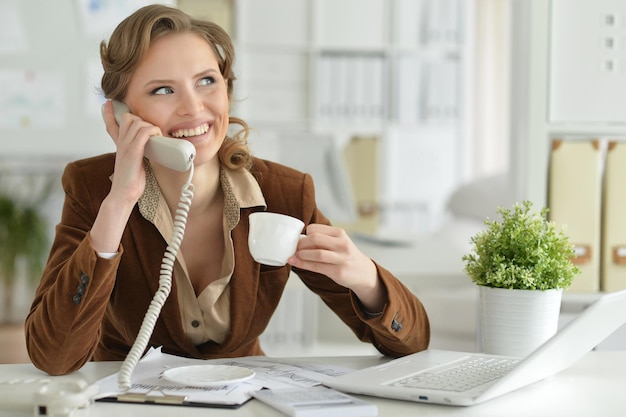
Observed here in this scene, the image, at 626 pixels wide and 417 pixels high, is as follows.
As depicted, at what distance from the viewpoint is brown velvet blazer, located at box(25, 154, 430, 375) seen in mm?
1197

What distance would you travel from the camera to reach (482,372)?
1135 mm

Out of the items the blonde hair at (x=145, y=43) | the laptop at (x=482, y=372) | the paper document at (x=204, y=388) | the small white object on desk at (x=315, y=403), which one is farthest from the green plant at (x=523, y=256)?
the blonde hair at (x=145, y=43)

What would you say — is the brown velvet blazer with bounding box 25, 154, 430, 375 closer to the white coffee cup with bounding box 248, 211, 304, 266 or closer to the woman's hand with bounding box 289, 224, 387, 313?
the woman's hand with bounding box 289, 224, 387, 313

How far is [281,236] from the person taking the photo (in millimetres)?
1099

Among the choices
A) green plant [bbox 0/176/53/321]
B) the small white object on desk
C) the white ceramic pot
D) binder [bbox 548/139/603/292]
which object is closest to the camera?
the small white object on desk

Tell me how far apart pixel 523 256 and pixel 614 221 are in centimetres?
72

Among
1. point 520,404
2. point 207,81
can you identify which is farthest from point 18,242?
point 520,404

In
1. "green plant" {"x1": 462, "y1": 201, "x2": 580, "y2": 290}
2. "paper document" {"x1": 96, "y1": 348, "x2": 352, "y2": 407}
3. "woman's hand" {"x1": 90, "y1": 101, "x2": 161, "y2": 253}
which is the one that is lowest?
"paper document" {"x1": 96, "y1": 348, "x2": 352, "y2": 407}

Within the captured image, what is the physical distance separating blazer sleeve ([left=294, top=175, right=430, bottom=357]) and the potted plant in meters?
0.13

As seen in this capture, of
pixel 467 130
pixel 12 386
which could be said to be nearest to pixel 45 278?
pixel 12 386

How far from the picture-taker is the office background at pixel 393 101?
1877 millimetres

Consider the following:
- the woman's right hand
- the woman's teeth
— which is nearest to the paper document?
the woman's right hand

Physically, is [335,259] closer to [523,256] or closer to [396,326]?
[396,326]

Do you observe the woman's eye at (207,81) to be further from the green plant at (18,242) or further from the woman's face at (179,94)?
the green plant at (18,242)
